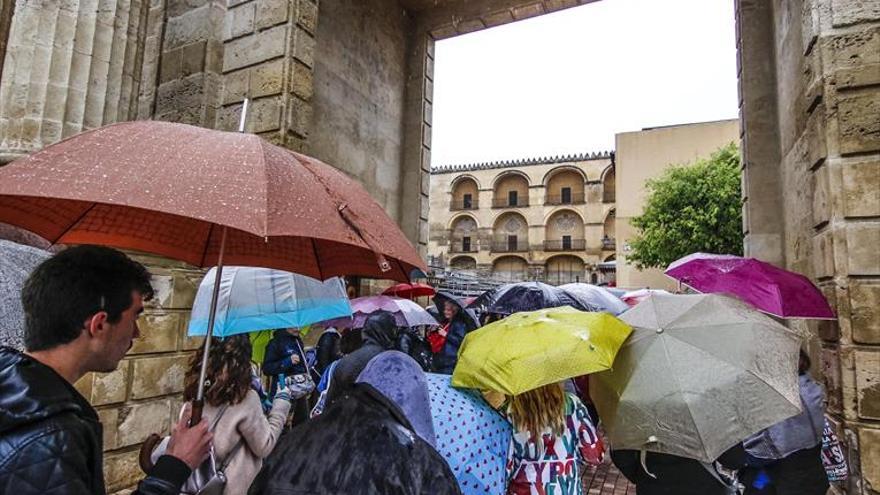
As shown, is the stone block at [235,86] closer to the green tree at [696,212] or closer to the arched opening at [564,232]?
the green tree at [696,212]

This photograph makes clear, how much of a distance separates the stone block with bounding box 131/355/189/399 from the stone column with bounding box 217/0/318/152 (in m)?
2.66

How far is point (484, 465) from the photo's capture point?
7.99 feet

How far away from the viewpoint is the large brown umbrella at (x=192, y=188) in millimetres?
1472

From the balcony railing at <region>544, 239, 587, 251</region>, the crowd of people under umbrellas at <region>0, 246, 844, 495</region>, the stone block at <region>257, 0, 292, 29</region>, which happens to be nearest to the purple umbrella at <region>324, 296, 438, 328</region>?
the crowd of people under umbrellas at <region>0, 246, 844, 495</region>

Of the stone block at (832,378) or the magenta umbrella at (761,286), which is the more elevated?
the magenta umbrella at (761,286)

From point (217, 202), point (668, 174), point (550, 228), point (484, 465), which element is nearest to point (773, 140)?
point (484, 465)

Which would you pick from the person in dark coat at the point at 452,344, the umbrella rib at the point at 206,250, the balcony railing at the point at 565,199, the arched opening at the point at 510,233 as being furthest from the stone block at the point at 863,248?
the arched opening at the point at 510,233

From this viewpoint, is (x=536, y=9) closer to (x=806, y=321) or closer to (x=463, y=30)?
(x=463, y=30)

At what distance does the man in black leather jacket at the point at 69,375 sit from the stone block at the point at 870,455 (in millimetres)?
4504

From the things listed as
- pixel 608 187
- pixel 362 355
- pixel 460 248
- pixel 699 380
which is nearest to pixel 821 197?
pixel 699 380

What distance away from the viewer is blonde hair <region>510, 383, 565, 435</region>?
268cm

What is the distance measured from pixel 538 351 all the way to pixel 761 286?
8.59 feet

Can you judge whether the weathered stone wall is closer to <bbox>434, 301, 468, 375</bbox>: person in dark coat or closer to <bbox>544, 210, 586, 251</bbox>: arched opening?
<bbox>434, 301, 468, 375</bbox>: person in dark coat

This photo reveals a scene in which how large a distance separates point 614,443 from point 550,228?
49.0 meters
